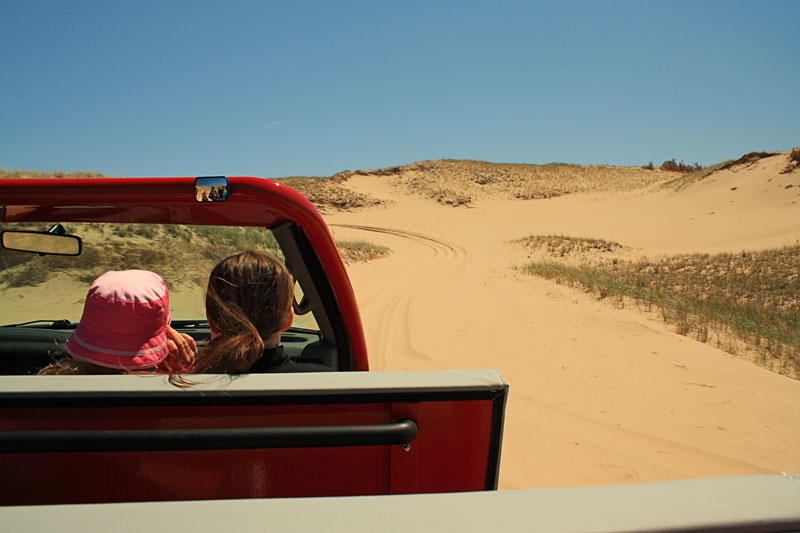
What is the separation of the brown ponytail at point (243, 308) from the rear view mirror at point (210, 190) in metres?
0.26

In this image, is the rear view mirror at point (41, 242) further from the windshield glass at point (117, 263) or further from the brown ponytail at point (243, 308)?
the brown ponytail at point (243, 308)

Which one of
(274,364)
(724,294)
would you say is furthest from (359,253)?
(274,364)

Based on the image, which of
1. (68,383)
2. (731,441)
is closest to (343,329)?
(68,383)

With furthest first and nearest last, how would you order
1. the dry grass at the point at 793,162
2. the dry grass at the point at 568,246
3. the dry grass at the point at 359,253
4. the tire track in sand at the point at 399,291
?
the dry grass at the point at 793,162 < the dry grass at the point at 568,246 < the dry grass at the point at 359,253 < the tire track in sand at the point at 399,291

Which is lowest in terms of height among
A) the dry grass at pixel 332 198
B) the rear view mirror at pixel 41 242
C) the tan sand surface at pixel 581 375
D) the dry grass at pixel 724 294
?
the tan sand surface at pixel 581 375

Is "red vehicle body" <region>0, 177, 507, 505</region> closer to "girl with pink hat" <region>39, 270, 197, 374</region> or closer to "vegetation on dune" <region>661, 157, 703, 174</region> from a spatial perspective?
"girl with pink hat" <region>39, 270, 197, 374</region>

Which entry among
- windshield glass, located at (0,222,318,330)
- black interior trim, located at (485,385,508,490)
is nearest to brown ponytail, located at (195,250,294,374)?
windshield glass, located at (0,222,318,330)

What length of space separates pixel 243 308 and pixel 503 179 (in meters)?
55.6

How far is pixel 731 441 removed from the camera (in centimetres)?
386

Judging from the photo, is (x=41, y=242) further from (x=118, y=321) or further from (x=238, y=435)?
(x=238, y=435)

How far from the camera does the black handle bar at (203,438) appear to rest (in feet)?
3.43

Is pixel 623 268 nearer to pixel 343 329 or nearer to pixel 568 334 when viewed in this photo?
pixel 568 334

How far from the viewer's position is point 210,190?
1456 mm

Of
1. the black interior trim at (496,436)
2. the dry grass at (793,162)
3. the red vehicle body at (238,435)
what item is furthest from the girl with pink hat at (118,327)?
the dry grass at (793,162)
